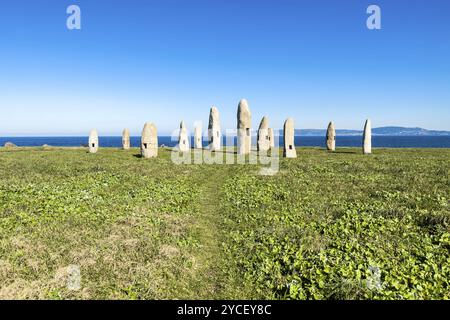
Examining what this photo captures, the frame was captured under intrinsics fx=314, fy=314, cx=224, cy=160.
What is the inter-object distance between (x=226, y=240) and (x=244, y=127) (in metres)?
29.3

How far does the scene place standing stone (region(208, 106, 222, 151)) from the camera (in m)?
46.3

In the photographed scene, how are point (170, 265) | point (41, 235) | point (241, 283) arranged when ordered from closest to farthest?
point (241, 283) < point (170, 265) < point (41, 235)


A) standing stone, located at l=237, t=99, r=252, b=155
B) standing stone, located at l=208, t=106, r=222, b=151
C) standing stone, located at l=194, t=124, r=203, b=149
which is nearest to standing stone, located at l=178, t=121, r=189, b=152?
standing stone, located at l=208, t=106, r=222, b=151

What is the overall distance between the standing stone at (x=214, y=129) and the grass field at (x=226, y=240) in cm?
2632

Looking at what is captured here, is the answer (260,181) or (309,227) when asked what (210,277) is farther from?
(260,181)

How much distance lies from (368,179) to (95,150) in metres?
36.9

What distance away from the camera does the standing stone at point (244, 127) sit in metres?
39.5

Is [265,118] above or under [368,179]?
above

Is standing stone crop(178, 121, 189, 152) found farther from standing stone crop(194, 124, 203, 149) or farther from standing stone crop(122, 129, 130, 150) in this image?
standing stone crop(122, 129, 130, 150)

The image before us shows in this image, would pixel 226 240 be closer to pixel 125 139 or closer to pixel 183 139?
pixel 183 139

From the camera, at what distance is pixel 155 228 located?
480 inches

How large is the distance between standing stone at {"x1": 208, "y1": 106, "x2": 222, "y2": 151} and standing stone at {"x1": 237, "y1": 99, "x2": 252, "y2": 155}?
277 inches

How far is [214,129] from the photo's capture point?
4662cm
